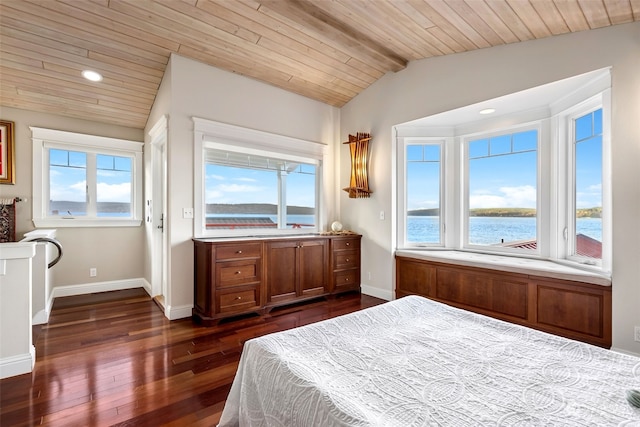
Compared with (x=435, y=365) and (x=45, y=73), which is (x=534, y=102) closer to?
(x=435, y=365)

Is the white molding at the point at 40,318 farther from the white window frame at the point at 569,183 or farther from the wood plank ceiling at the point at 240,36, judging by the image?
the white window frame at the point at 569,183

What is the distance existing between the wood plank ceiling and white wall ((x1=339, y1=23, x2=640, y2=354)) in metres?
0.14

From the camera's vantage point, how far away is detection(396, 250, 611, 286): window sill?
2521 millimetres

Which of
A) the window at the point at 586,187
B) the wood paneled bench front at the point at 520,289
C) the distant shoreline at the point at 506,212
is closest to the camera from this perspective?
the wood paneled bench front at the point at 520,289

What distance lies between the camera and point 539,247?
10.7 ft

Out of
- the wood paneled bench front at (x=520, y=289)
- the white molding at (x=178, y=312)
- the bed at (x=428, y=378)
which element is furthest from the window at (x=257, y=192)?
the bed at (x=428, y=378)

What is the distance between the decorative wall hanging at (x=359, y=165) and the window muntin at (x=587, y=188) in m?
2.24

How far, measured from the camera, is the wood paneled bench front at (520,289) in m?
2.51

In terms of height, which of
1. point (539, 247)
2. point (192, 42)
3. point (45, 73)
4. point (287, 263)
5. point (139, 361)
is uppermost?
point (192, 42)

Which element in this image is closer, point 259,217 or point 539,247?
point 539,247

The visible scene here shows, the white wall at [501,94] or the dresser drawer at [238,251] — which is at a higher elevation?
the white wall at [501,94]

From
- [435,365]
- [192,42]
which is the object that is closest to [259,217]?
[192,42]

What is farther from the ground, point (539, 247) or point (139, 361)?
point (539, 247)

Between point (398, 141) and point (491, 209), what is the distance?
57.0 inches
